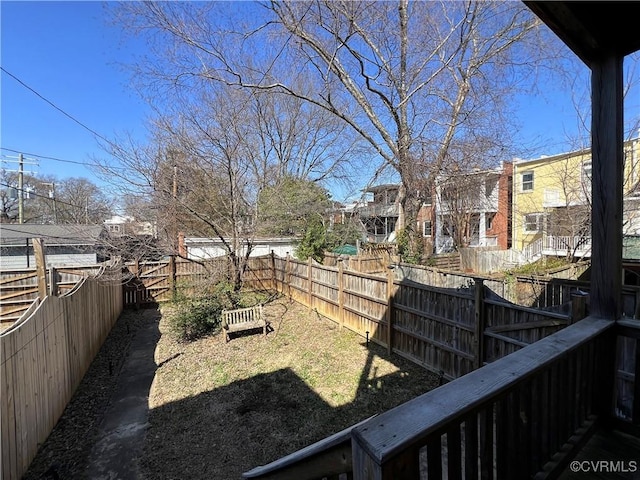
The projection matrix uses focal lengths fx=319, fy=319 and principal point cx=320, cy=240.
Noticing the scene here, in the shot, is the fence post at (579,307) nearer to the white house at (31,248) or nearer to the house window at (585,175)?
the house window at (585,175)

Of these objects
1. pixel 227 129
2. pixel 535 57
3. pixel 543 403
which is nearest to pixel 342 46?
pixel 227 129

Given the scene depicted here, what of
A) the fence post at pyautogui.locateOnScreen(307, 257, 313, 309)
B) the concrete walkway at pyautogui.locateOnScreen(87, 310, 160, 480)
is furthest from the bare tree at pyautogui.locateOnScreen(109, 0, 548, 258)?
the concrete walkway at pyautogui.locateOnScreen(87, 310, 160, 480)

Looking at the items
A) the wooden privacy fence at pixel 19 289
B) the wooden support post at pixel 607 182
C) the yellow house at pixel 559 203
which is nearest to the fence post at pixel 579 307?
the wooden support post at pixel 607 182

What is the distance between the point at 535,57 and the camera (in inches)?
368

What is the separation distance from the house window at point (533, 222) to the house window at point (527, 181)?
4.82 ft

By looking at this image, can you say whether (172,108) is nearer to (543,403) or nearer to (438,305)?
(438,305)

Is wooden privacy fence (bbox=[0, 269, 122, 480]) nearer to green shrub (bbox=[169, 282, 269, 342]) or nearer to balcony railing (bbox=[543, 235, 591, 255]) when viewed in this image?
green shrub (bbox=[169, 282, 269, 342])

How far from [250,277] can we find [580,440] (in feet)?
34.8

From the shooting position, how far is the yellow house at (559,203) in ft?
29.8

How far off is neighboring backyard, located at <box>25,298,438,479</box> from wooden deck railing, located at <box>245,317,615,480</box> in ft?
8.89

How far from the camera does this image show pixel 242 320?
7434 mm

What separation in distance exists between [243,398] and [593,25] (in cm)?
531

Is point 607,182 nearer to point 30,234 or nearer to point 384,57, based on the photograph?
point 384,57

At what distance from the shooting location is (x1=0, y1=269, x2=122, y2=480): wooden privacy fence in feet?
9.72
